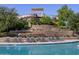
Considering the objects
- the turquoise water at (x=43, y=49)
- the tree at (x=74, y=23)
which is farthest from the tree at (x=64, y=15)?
the turquoise water at (x=43, y=49)

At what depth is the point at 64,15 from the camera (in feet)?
86.6

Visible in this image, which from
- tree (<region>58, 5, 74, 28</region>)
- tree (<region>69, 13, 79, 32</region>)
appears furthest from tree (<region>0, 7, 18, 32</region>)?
tree (<region>69, 13, 79, 32</region>)

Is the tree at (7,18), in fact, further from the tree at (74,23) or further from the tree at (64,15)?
the tree at (74,23)

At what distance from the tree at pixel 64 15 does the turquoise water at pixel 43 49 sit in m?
0.36

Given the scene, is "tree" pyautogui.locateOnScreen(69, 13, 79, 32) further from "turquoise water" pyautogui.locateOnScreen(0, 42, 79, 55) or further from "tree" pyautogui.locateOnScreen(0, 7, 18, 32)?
"tree" pyautogui.locateOnScreen(0, 7, 18, 32)

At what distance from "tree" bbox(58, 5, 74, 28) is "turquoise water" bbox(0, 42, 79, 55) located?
36 centimetres

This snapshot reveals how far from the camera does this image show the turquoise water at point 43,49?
26359mm

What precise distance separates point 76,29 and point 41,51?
27.9 inches

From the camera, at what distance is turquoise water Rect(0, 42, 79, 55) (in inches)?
1038

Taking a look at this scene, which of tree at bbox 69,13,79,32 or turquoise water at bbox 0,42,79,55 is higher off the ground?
tree at bbox 69,13,79,32

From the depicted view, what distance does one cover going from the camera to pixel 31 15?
86.6 feet

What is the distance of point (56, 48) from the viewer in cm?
2641
